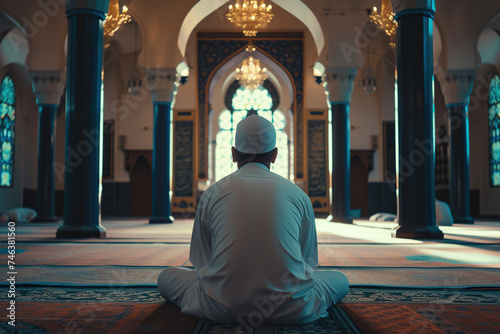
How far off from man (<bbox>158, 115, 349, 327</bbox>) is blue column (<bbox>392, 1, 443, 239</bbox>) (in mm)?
3923

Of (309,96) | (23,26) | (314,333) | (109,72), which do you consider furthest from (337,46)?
(314,333)

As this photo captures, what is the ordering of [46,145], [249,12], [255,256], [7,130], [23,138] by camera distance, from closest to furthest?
1. [255,256]
2. [249,12]
3. [46,145]
4. [7,130]
5. [23,138]

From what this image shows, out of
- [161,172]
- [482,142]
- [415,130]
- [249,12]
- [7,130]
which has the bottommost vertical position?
[161,172]

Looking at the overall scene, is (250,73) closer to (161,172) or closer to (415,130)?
(161,172)

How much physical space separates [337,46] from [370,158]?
5.45m

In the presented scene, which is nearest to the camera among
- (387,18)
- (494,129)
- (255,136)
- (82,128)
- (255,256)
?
(255,256)

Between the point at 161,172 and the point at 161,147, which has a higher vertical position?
the point at 161,147

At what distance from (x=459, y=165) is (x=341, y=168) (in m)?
2.33

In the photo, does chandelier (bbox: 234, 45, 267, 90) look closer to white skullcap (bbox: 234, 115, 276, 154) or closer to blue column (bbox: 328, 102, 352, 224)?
blue column (bbox: 328, 102, 352, 224)

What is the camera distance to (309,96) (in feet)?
48.8

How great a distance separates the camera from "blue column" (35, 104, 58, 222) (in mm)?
10633

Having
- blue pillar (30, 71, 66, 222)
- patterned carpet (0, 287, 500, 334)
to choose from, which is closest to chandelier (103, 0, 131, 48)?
Result: blue pillar (30, 71, 66, 222)

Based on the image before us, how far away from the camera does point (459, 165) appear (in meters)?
10.5

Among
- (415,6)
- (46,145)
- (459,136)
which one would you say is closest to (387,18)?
(415,6)
